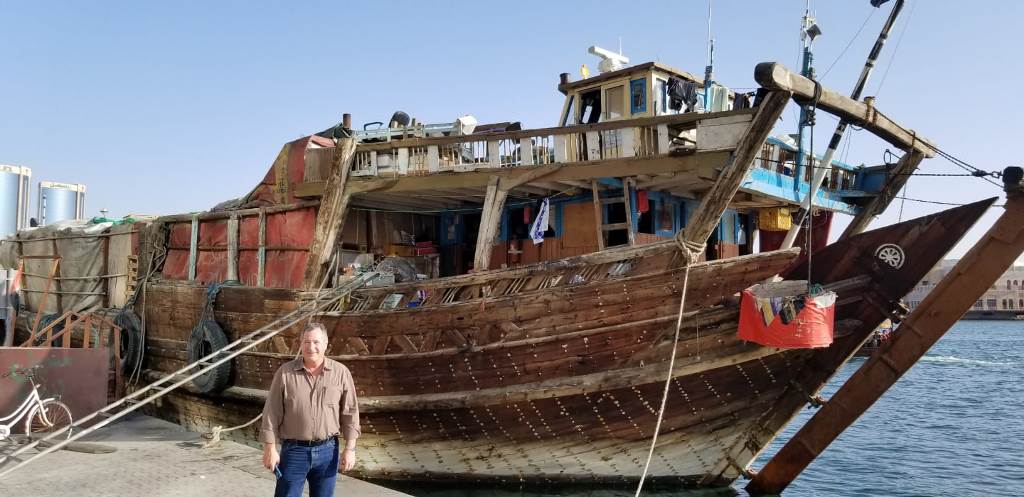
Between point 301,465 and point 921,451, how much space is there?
12493mm

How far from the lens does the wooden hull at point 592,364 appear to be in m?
6.43

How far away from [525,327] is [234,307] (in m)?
4.58

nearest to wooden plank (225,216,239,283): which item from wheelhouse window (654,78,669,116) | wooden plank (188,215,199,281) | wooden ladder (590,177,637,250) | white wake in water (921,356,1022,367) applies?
wooden plank (188,215,199,281)

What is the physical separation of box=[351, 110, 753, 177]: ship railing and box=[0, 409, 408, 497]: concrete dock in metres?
3.52

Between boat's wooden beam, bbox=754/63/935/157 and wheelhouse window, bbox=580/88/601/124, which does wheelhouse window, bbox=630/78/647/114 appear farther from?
boat's wooden beam, bbox=754/63/935/157

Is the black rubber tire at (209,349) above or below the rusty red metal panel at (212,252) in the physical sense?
below

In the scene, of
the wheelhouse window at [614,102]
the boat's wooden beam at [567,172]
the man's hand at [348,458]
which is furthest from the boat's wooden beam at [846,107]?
the man's hand at [348,458]

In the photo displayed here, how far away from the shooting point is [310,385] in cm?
381

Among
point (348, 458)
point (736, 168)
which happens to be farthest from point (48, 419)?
point (736, 168)

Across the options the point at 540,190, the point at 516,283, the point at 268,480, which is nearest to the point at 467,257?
the point at 540,190

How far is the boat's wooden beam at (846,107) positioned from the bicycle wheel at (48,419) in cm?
785

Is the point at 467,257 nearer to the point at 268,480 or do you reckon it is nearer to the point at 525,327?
the point at 525,327

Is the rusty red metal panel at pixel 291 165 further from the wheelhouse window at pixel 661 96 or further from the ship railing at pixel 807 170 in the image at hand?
the ship railing at pixel 807 170

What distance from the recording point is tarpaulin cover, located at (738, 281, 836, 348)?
596 centimetres
